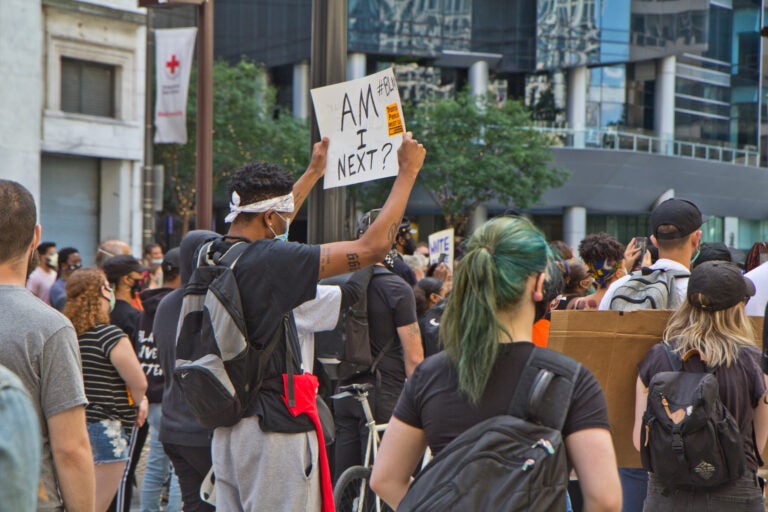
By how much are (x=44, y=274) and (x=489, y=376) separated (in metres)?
11.6

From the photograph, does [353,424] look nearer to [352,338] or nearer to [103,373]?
[352,338]

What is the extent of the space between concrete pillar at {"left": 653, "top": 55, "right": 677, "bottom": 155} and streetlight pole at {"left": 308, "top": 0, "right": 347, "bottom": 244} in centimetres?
4926

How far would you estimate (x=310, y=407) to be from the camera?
4125mm

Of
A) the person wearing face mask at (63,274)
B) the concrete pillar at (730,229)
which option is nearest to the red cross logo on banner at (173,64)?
the person wearing face mask at (63,274)

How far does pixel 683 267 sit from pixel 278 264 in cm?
211

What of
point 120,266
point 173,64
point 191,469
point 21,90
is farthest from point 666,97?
point 191,469

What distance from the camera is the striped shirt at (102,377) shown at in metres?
6.27

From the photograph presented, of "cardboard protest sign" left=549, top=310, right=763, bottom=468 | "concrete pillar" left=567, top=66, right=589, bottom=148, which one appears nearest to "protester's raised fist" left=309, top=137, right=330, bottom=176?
"cardboard protest sign" left=549, top=310, right=763, bottom=468

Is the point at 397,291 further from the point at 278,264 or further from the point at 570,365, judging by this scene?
the point at 570,365

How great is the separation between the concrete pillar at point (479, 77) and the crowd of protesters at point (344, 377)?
45.2 m

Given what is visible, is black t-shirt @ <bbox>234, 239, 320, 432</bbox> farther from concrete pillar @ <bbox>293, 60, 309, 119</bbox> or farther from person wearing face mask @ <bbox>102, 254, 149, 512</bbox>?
concrete pillar @ <bbox>293, 60, 309, 119</bbox>

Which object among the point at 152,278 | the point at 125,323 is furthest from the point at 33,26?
the point at 125,323

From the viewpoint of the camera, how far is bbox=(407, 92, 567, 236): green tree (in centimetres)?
4353

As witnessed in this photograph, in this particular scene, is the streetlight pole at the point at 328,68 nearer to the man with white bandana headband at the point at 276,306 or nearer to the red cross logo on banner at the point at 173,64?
the man with white bandana headband at the point at 276,306
